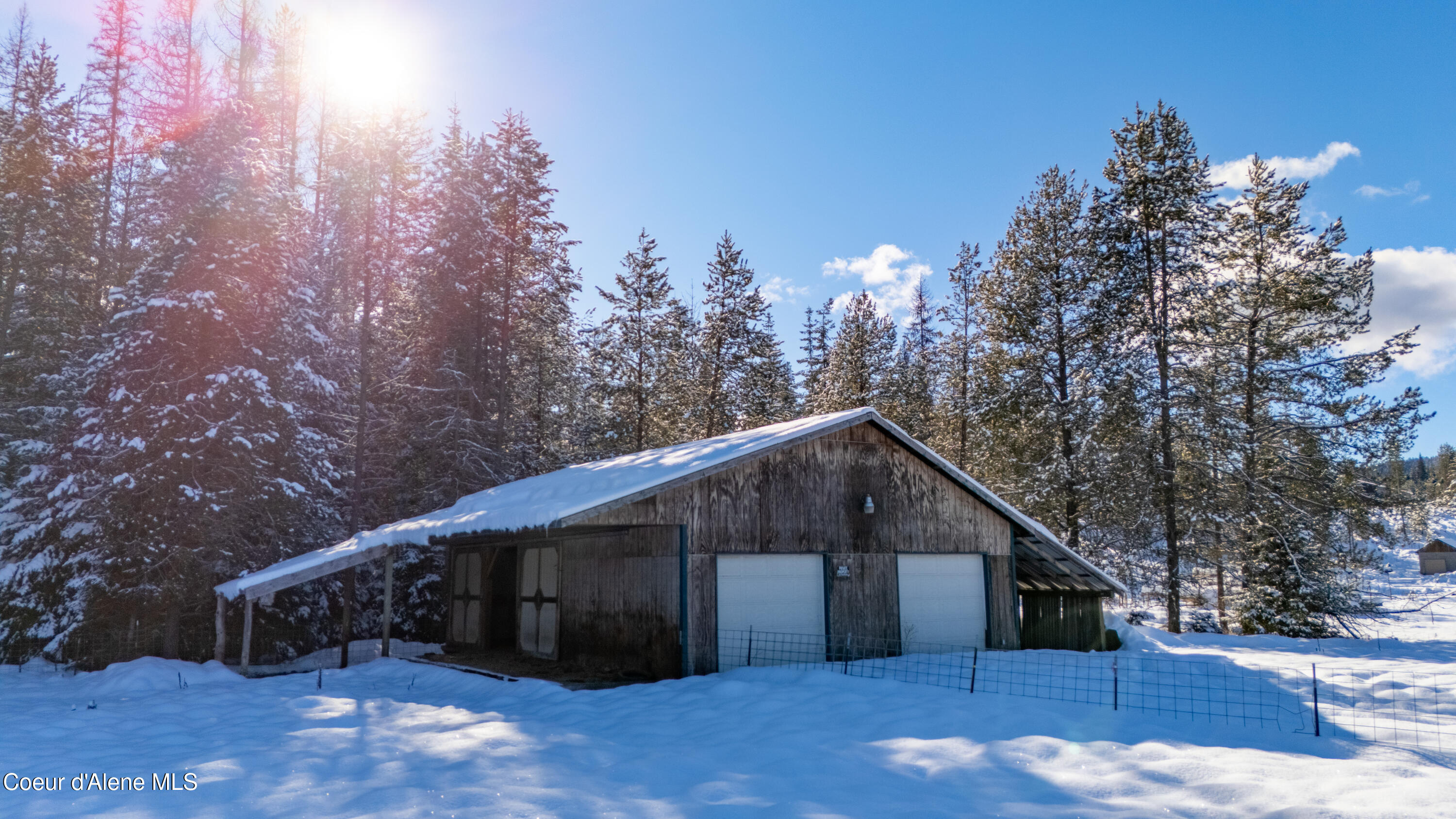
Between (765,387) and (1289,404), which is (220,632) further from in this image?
(1289,404)

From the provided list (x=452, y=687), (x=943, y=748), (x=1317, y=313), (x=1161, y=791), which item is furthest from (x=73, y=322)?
(x=1317, y=313)

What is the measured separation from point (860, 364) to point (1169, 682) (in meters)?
23.3

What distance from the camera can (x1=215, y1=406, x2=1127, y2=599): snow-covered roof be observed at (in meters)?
12.0

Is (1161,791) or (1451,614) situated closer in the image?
(1161,791)

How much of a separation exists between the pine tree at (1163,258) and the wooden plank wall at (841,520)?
9018 millimetres

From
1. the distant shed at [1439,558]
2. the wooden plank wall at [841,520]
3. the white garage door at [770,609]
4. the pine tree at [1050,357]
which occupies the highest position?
the pine tree at [1050,357]

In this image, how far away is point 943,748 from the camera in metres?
7.69

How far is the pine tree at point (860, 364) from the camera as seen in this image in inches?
1348

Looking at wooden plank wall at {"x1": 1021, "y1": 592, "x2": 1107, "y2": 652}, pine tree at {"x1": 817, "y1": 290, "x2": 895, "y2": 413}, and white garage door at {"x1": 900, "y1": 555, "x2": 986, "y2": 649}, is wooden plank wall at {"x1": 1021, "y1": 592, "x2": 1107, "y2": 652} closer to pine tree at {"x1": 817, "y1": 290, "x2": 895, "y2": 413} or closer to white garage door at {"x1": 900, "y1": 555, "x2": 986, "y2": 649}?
white garage door at {"x1": 900, "y1": 555, "x2": 986, "y2": 649}

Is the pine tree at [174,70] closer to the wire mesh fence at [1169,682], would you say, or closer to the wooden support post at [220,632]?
the wooden support post at [220,632]

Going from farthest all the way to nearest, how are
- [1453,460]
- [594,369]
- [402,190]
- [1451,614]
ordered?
1. [1453,460]
2. [1451,614]
3. [594,369]
4. [402,190]

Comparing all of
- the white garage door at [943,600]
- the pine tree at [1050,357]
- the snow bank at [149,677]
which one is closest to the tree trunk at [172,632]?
the snow bank at [149,677]

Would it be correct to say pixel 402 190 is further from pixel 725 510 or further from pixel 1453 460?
pixel 1453 460

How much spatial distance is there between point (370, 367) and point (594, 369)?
26.4 feet
